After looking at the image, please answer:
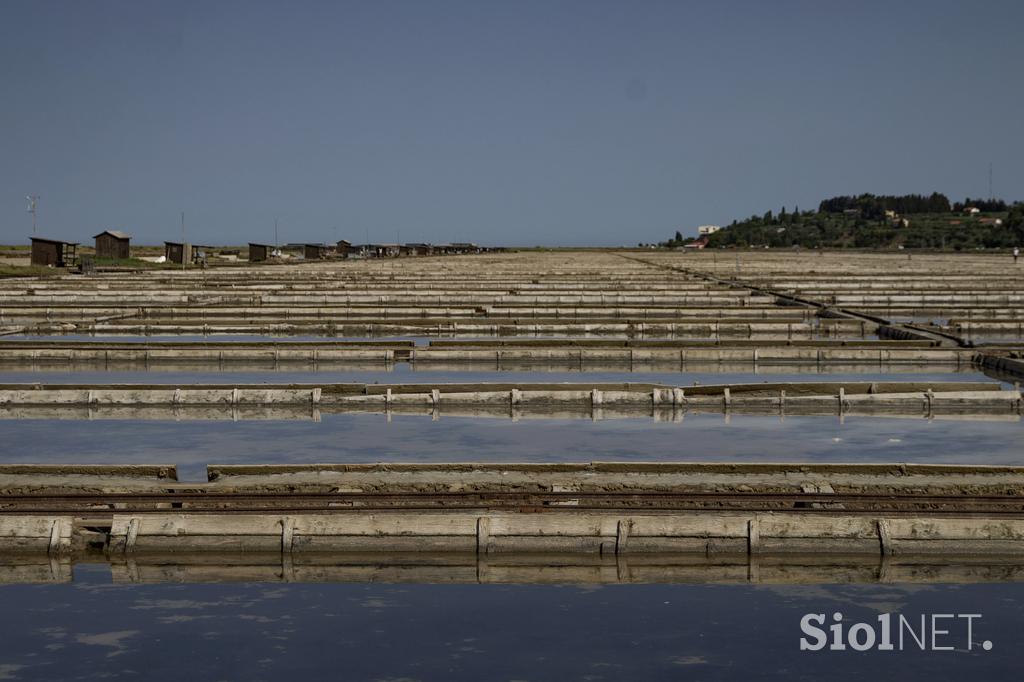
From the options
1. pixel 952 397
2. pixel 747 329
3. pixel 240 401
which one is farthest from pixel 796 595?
pixel 747 329

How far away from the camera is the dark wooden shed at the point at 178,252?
305 ft

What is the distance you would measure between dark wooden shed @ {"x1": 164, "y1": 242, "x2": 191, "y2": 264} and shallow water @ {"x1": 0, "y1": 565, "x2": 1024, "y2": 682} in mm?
83315

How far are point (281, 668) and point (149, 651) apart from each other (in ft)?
4.33

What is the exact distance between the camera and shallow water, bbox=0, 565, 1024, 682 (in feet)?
33.0

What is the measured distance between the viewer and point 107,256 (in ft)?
300

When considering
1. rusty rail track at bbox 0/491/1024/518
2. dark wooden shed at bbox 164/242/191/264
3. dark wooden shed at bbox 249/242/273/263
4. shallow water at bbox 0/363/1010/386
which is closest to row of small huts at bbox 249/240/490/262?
dark wooden shed at bbox 249/242/273/263

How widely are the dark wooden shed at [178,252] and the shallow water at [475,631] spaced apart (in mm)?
83315

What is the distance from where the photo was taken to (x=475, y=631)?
11.0 metres

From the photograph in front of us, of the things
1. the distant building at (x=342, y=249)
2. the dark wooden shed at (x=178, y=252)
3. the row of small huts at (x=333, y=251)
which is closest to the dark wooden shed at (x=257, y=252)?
the row of small huts at (x=333, y=251)

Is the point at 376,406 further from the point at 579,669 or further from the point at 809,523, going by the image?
the point at 579,669

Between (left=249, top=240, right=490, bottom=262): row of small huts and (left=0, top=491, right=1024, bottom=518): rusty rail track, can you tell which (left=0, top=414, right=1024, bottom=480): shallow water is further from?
(left=249, top=240, right=490, bottom=262): row of small huts

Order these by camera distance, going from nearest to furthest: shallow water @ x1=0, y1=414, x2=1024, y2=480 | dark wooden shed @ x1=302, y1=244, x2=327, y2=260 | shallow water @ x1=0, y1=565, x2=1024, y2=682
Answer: shallow water @ x1=0, y1=565, x2=1024, y2=682 → shallow water @ x1=0, y1=414, x2=1024, y2=480 → dark wooden shed @ x1=302, y1=244, x2=327, y2=260

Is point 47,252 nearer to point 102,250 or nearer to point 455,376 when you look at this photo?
point 102,250

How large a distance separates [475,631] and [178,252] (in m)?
91.1
